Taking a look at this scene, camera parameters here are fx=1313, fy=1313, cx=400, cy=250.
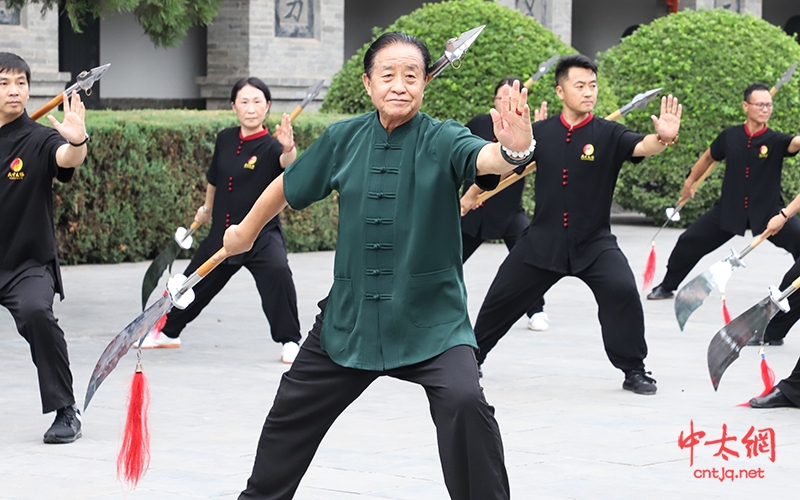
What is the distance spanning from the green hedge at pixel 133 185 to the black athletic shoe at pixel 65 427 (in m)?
6.49

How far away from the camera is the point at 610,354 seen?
7.16 m

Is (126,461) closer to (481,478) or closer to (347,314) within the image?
(347,314)

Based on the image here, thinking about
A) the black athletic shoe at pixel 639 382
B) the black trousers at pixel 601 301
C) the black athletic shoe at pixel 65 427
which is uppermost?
the black trousers at pixel 601 301

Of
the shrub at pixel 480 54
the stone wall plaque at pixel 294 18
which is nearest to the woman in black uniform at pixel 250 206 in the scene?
the shrub at pixel 480 54

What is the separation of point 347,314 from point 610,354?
337 centimetres

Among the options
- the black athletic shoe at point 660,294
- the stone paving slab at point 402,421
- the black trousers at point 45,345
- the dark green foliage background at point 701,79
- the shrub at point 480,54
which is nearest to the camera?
the stone paving slab at point 402,421

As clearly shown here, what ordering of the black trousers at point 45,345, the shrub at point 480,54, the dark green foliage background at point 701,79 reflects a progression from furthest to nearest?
the dark green foliage background at point 701,79, the shrub at point 480,54, the black trousers at point 45,345

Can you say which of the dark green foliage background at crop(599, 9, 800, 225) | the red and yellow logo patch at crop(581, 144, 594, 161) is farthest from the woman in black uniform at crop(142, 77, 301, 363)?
the dark green foliage background at crop(599, 9, 800, 225)

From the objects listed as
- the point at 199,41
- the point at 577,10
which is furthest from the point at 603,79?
the point at 577,10

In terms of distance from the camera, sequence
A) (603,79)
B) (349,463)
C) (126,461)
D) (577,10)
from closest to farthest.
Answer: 1. (126,461)
2. (349,463)
3. (603,79)
4. (577,10)

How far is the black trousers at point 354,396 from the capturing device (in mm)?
3781

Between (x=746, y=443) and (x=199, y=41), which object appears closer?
(x=746, y=443)

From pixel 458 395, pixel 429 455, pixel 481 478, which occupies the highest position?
pixel 458 395

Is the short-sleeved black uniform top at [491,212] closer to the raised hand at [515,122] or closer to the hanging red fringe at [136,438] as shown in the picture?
the hanging red fringe at [136,438]
